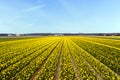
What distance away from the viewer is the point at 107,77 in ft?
39.0

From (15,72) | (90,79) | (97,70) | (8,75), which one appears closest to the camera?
(90,79)

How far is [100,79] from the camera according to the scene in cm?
1163

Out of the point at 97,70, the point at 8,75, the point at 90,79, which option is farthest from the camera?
the point at 97,70

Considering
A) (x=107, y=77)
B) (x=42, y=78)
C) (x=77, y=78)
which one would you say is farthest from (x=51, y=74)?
(x=107, y=77)

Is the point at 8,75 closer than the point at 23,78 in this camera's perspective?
No

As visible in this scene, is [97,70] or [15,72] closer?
[15,72]

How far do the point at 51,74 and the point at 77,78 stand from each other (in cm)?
204

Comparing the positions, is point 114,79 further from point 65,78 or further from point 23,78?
point 23,78

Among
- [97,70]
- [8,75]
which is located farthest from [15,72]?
[97,70]

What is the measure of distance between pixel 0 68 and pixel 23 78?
4069mm

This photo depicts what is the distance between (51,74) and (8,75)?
10.1ft

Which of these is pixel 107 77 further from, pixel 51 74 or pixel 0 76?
pixel 0 76

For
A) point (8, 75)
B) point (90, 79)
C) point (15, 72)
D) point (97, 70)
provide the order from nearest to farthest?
1. point (90, 79)
2. point (8, 75)
3. point (15, 72)
4. point (97, 70)

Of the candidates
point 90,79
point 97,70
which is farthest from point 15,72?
point 97,70
